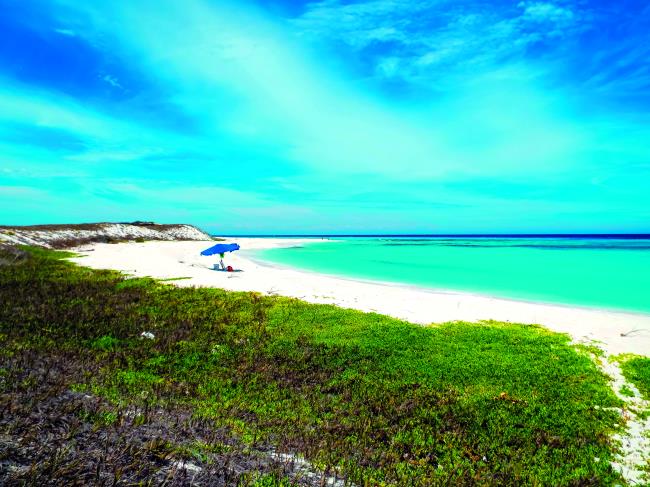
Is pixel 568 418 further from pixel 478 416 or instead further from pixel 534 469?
pixel 534 469

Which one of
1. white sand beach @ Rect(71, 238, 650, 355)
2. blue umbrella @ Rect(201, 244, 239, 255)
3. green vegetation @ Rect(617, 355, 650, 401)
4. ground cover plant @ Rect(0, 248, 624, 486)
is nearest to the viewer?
ground cover plant @ Rect(0, 248, 624, 486)

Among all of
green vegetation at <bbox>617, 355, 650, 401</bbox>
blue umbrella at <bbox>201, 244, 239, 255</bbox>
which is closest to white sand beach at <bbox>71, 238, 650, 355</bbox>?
green vegetation at <bbox>617, 355, 650, 401</bbox>

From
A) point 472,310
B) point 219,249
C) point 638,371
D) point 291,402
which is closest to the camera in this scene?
point 291,402

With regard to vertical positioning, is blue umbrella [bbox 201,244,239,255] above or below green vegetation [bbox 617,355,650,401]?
above

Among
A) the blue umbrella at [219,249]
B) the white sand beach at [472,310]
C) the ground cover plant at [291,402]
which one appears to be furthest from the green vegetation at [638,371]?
the blue umbrella at [219,249]

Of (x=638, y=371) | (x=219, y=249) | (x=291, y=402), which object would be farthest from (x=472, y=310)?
(x=219, y=249)

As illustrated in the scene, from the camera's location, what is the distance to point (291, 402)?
28.1 feet

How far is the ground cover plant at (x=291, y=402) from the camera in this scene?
5211 millimetres

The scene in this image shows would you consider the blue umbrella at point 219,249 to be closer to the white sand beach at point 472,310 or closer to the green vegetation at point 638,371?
the white sand beach at point 472,310

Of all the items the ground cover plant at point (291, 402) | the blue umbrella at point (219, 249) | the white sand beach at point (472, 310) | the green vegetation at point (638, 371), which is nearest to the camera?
the ground cover plant at point (291, 402)

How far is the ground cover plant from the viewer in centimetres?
521

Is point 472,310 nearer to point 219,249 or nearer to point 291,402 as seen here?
point 291,402

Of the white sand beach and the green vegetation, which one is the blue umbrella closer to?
the white sand beach

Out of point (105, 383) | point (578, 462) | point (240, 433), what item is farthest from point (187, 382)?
point (578, 462)
